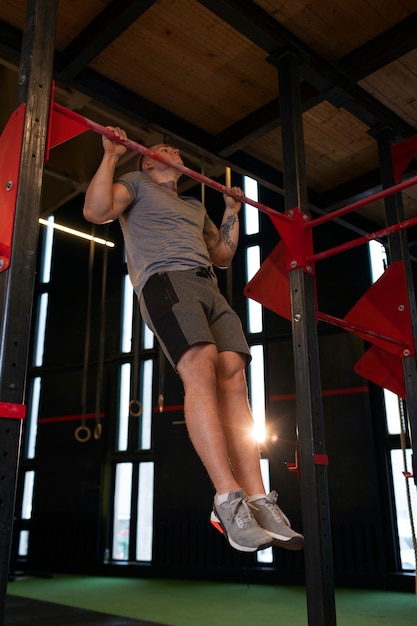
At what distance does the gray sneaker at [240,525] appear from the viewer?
71.5 inches

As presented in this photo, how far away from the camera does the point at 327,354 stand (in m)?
7.35

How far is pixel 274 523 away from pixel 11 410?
954mm

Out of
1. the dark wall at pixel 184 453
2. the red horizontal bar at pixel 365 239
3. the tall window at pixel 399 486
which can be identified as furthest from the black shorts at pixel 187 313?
the tall window at pixel 399 486

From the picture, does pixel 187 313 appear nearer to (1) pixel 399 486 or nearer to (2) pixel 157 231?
(2) pixel 157 231

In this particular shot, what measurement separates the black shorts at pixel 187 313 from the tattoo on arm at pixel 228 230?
0.42 m

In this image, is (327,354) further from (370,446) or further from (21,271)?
(21,271)

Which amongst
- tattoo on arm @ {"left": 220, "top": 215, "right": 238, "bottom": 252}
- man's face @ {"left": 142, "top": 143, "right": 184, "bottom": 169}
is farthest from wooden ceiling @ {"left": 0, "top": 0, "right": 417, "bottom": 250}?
tattoo on arm @ {"left": 220, "top": 215, "right": 238, "bottom": 252}

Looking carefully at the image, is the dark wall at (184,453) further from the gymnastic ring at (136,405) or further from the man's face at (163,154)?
Answer: the man's face at (163,154)

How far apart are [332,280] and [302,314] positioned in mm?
4852

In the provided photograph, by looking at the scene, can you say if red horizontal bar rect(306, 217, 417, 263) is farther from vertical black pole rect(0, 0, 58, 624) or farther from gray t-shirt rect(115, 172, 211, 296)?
vertical black pole rect(0, 0, 58, 624)

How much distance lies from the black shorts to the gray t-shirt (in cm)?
5

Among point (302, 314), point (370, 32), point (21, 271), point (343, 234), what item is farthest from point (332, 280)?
point (21, 271)

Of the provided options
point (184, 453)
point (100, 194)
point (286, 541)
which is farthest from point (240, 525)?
point (184, 453)

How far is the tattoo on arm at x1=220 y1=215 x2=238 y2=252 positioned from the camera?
2727 millimetres
